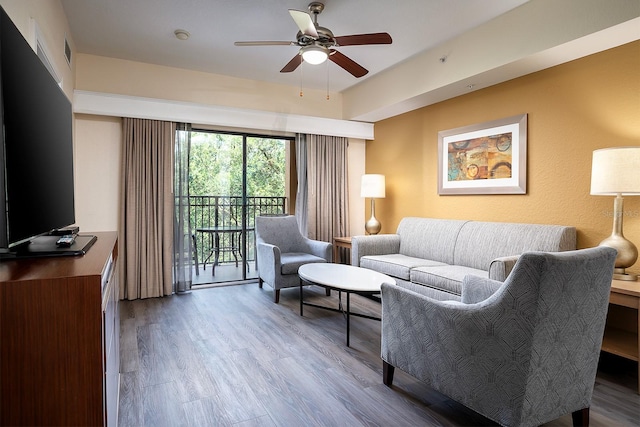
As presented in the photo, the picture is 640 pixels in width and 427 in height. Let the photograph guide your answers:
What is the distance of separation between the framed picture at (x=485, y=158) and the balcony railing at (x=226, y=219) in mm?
2371

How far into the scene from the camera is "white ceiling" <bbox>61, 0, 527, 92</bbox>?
9.60ft

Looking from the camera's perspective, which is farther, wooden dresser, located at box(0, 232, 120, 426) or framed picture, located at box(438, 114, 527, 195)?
framed picture, located at box(438, 114, 527, 195)

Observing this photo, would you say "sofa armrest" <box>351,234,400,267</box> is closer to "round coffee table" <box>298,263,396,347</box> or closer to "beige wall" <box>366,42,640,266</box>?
"beige wall" <box>366,42,640,266</box>

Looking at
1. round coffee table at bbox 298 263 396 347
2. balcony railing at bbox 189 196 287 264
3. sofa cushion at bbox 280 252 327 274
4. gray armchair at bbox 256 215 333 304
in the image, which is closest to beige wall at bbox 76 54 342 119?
balcony railing at bbox 189 196 287 264

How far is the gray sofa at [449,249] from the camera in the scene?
301 cm

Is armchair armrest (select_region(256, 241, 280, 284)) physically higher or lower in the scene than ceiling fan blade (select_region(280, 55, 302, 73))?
lower

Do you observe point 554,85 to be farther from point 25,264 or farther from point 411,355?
point 25,264

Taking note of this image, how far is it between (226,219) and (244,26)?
272 cm

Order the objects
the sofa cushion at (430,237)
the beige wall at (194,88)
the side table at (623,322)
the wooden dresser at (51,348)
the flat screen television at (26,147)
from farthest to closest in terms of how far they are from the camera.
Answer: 1. the beige wall at (194,88)
2. the sofa cushion at (430,237)
3. the side table at (623,322)
4. the flat screen television at (26,147)
5. the wooden dresser at (51,348)

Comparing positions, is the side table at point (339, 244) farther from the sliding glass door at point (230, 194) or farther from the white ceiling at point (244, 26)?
the white ceiling at point (244, 26)

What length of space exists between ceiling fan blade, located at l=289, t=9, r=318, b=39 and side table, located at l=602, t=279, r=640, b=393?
256cm

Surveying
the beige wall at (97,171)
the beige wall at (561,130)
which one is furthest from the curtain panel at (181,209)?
the beige wall at (561,130)

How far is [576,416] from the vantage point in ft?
5.78

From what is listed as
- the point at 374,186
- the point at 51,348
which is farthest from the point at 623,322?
the point at 51,348
